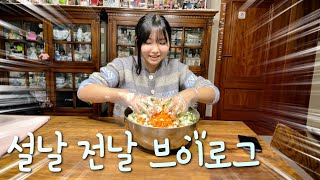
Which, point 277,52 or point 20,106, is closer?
point 20,106

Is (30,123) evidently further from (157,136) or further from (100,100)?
(157,136)

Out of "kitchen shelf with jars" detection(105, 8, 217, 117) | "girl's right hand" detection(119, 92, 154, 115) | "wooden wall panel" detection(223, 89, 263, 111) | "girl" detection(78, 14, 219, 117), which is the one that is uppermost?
"kitchen shelf with jars" detection(105, 8, 217, 117)

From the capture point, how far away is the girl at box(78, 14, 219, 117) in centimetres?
92

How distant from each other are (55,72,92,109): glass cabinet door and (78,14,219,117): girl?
1400mm

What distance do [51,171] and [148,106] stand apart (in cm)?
36

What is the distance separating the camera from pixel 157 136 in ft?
2.17

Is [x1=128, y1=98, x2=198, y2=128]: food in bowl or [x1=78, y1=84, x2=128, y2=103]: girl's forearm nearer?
[x1=128, y1=98, x2=198, y2=128]: food in bowl

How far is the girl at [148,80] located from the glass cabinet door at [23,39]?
160 centimetres

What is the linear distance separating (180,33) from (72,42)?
3.68ft

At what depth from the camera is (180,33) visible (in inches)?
95.5

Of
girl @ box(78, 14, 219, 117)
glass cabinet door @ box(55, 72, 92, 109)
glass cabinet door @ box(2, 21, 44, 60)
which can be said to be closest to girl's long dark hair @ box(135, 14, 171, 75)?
girl @ box(78, 14, 219, 117)

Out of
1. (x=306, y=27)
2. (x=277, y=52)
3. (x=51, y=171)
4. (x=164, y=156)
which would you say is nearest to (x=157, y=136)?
(x=164, y=156)

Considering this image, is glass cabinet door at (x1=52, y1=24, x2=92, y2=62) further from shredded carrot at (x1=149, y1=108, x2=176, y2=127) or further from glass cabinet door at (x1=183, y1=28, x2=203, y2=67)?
shredded carrot at (x1=149, y1=108, x2=176, y2=127)

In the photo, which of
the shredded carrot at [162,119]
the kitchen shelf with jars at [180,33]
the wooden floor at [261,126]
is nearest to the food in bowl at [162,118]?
the shredded carrot at [162,119]
